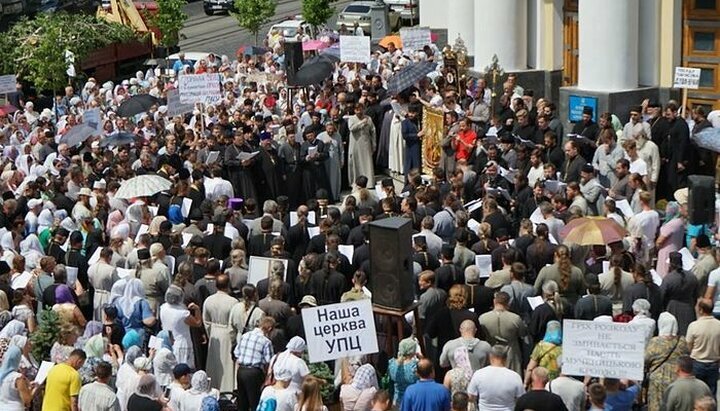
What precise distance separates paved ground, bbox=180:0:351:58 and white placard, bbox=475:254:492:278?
112 ft

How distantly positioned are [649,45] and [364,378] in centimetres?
1532

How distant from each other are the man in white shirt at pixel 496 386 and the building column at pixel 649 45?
14.9 metres

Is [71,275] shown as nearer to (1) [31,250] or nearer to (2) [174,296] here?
(1) [31,250]

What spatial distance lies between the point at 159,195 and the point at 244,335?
22.6 ft

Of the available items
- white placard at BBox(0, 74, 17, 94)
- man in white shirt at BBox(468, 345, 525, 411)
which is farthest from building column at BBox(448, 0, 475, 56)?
man in white shirt at BBox(468, 345, 525, 411)

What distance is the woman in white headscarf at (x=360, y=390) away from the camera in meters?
15.6

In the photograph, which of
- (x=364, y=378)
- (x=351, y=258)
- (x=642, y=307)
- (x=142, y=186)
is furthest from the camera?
(x=142, y=186)

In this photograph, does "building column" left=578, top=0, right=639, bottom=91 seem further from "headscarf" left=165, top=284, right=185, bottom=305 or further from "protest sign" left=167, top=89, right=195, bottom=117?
"headscarf" left=165, top=284, right=185, bottom=305

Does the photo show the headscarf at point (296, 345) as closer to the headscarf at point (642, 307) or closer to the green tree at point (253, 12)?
the headscarf at point (642, 307)

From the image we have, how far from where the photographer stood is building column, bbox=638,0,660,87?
1147 inches

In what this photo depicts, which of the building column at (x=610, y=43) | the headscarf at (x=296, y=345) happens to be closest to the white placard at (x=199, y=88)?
the building column at (x=610, y=43)

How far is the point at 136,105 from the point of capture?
3005cm

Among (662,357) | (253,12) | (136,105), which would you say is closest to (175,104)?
(136,105)

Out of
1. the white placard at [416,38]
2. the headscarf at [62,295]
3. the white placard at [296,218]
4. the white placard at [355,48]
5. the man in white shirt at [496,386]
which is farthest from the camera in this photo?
the white placard at [416,38]
